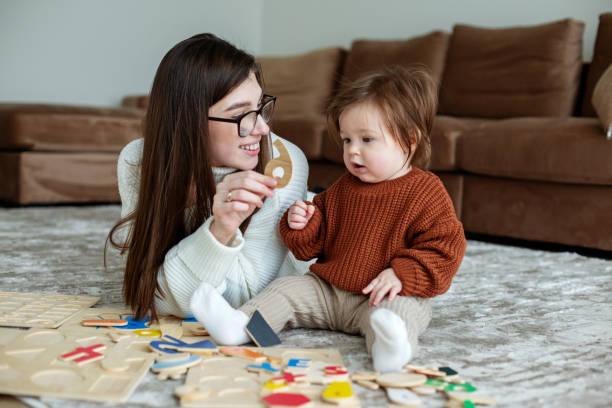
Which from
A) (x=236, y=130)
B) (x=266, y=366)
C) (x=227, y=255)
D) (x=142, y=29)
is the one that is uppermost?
(x=142, y=29)

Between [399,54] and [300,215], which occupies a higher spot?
[399,54]

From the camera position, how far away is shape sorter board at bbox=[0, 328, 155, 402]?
30.5 inches

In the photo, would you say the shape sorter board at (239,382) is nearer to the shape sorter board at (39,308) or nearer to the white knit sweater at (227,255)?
the white knit sweater at (227,255)

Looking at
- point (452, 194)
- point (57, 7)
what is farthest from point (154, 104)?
point (57, 7)

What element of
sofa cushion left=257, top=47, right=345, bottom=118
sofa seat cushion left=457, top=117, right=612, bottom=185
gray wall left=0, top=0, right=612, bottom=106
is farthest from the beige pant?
gray wall left=0, top=0, right=612, bottom=106

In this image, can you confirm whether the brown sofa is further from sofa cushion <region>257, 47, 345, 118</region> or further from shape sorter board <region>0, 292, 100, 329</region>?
shape sorter board <region>0, 292, 100, 329</region>

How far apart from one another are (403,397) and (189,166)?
61 centimetres

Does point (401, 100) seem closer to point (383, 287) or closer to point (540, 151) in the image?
point (383, 287)

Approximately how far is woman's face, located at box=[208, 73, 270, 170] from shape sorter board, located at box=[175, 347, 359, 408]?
1.31 feet

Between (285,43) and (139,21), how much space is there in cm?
108

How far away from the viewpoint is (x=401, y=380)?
831 millimetres

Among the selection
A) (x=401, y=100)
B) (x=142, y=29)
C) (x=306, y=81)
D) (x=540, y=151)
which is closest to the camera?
(x=401, y=100)

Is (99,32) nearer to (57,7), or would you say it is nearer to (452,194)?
(57,7)

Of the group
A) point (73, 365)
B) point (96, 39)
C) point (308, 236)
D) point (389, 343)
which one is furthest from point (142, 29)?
point (389, 343)
